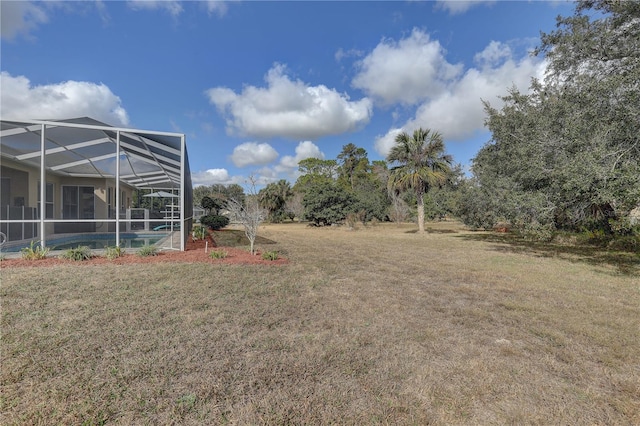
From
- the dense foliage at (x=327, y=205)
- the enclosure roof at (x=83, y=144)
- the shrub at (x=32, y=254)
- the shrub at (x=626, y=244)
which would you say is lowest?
the shrub at (x=626, y=244)

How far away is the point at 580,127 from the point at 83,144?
13.7 metres

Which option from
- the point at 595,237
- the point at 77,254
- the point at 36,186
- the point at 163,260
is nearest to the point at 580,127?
the point at 595,237

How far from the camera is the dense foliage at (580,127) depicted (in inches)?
260

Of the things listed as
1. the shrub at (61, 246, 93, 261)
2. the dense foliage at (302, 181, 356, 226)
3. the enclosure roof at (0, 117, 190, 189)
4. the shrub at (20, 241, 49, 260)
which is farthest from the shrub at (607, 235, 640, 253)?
the shrub at (20, 241, 49, 260)

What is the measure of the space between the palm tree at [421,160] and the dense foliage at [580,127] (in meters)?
7.35

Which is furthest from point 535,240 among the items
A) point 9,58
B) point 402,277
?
point 9,58

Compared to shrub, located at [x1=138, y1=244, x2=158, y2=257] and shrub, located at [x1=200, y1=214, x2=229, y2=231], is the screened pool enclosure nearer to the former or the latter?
shrub, located at [x1=138, y1=244, x2=158, y2=257]

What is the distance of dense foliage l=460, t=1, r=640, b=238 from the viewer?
661 cm

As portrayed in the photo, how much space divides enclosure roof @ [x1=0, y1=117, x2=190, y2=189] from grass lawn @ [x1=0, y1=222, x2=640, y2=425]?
347 centimetres

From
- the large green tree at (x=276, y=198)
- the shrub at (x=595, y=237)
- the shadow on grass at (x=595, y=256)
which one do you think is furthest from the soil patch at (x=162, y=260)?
the large green tree at (x=276, y=198)

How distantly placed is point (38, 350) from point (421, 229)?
64.7 ft

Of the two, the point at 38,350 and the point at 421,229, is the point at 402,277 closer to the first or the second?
the point at 38,350

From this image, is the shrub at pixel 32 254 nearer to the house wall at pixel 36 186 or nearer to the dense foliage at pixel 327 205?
the house wall at pixel 36 186

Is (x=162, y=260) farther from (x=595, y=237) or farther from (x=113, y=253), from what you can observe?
(x=595, y=237)
